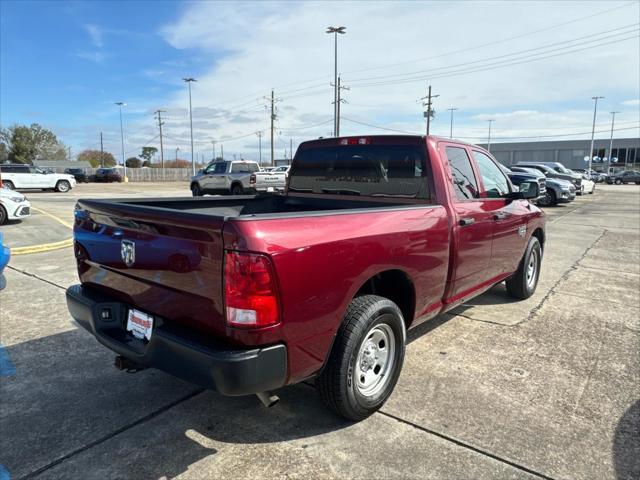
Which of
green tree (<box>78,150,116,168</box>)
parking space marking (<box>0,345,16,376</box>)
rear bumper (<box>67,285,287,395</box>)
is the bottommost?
parking space marking (<box>0,345,16,376</box>)

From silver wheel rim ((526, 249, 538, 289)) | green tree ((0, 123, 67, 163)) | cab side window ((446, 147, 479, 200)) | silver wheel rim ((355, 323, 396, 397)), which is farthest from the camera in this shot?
green tree ((0, 123, 67, 163))

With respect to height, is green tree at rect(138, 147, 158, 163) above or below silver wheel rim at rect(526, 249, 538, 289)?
above

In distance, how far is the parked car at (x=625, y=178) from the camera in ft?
180

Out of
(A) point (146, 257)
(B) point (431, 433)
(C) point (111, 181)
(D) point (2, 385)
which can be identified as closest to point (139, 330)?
(A) point (146, 257)

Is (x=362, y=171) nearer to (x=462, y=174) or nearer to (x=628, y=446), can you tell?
(x=462, y=174)

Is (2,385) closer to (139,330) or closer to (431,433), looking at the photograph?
(139,330)

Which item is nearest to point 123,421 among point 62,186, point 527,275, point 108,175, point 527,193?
point 527,193

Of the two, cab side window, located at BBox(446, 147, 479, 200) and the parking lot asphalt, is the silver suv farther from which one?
cab side window, located at BBox(446, 147, 479, 200)

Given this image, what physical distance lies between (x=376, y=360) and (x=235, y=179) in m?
20.6

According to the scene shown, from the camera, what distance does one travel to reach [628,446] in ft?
8.95

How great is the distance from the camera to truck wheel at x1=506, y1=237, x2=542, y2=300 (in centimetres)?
543

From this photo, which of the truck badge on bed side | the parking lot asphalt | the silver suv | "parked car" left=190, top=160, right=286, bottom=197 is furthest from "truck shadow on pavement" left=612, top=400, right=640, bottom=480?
the silver suv

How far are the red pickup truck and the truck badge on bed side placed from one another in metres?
0.01

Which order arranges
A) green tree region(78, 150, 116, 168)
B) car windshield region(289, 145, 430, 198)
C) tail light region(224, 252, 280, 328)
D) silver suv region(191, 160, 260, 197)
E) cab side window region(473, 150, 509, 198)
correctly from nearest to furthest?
tail light region(224, 252, 280, 328)
car windshield region(289, 145, 430, 198)
cab side window region(473, 150, 509, 198)
silver suv region(191, 160, 260, 197)
green tree region(78, 150, 116, 168)
